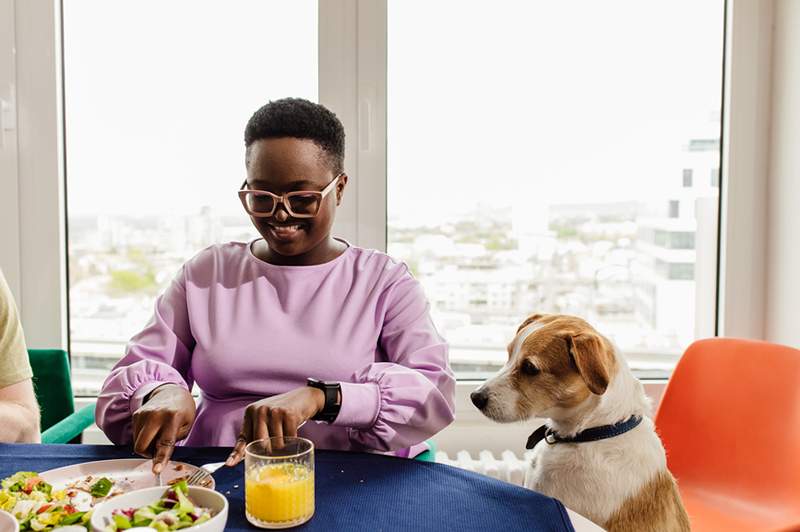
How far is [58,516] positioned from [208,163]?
163 cm

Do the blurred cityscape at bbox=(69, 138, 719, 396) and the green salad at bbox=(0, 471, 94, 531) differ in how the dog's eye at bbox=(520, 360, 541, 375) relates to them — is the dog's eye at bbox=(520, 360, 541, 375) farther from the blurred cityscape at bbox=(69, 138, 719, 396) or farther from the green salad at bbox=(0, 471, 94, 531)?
the blurred cityscape at bbox=(69, 138, 719, 396)

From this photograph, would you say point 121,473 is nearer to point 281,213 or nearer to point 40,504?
point 40,504

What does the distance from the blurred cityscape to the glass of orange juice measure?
4.79ft

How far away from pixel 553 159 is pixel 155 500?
5.91ft

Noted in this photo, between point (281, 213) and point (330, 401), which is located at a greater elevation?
point (281, 213)

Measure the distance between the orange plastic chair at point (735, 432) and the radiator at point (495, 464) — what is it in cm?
46

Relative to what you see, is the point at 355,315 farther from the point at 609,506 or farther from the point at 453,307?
the point at 453,307

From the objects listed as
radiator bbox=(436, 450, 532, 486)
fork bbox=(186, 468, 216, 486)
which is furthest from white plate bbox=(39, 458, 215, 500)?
radiator bbox=(436, 450, 532, 486)

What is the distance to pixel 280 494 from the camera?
87cm

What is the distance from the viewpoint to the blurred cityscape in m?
2.35

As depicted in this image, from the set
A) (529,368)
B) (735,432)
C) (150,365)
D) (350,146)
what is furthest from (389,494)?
(350,146)

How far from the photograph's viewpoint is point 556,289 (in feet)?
7.80

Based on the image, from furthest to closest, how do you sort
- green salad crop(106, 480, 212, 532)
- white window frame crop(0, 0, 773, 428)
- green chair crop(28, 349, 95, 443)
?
1. white window frame crop(0, 0, 773, 428)
2. green chair crop(28, 349, 95, 443)
3. green salad crop(106, 480, 212, 532)

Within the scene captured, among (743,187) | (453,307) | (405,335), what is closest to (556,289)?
(453,307)
